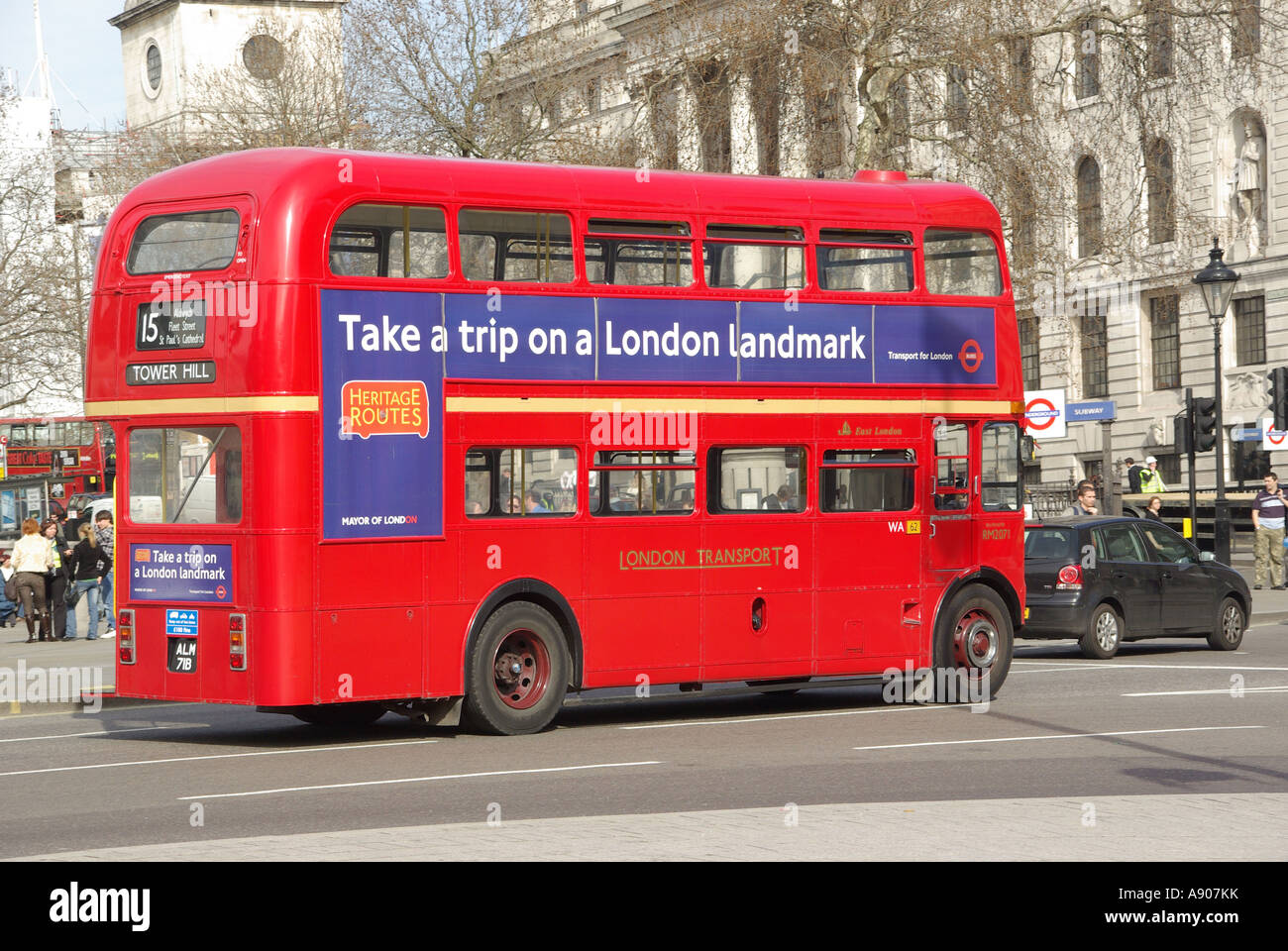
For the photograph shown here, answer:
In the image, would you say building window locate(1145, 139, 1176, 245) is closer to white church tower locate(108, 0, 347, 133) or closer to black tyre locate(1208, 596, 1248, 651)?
black tyre locate(1208, 596, 1248, 651)

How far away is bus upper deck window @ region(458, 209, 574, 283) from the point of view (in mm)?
14664

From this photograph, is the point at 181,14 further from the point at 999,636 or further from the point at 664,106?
the point at 999,636

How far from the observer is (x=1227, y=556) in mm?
31781

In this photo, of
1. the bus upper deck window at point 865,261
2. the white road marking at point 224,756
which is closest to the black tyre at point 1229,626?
the bus upper deck window at point 865,261

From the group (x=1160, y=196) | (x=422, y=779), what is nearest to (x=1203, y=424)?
(x=1160, y=196)

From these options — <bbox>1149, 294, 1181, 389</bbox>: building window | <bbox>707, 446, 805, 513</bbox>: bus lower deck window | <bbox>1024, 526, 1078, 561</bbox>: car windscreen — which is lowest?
<bbox>1024, 526, 1078, 561</bbox>: car windscreen

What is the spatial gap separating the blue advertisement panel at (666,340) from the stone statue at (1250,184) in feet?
130

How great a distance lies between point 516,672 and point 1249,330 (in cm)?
4191

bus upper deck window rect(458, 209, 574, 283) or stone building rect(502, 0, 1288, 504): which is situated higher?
stone building rect(502, 0, 1288, 504)

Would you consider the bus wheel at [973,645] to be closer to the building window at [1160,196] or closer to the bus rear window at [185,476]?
the bus rear window at [185,476]

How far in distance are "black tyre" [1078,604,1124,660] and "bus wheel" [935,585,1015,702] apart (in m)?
4.39

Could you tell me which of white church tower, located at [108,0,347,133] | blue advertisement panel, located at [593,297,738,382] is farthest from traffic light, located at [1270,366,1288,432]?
white church tower, located at [108,0,347,133]

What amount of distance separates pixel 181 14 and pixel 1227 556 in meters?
78.0

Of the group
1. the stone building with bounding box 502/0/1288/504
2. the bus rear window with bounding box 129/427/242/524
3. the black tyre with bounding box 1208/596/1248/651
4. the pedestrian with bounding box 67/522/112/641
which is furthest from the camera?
the stone building with bounding box 502/0/1288/504
